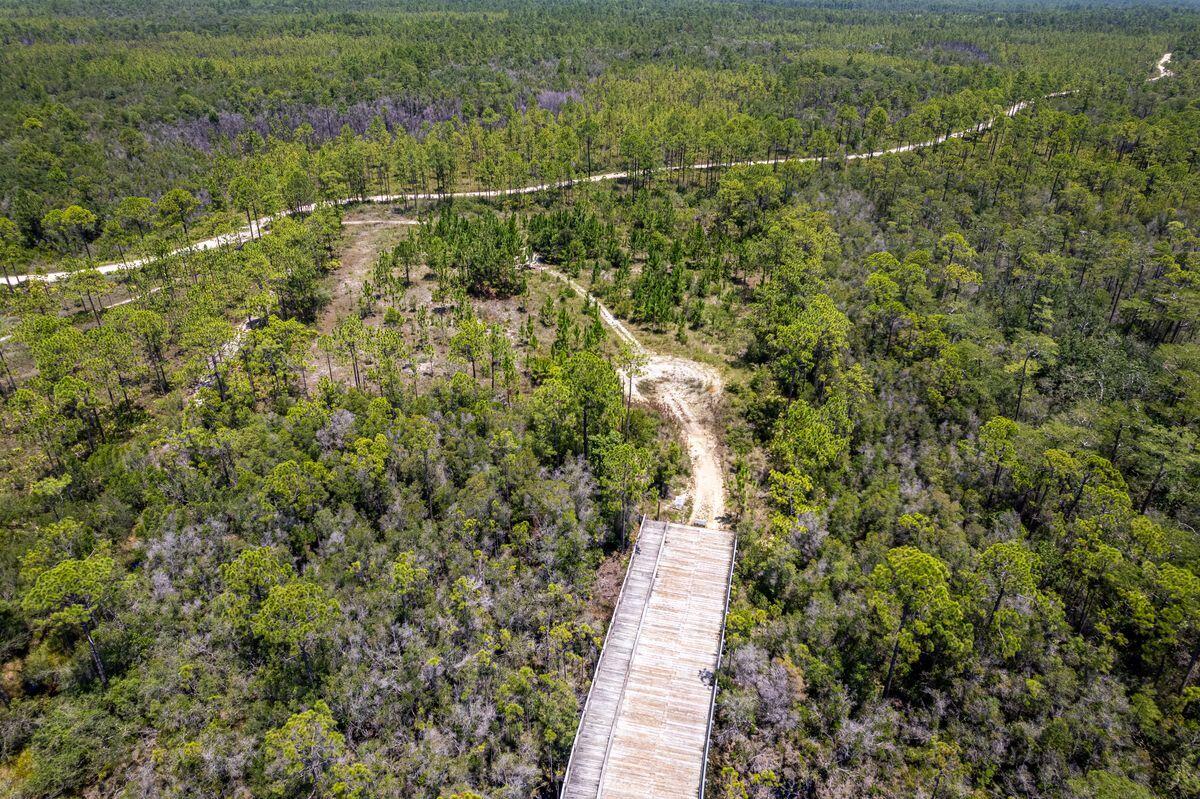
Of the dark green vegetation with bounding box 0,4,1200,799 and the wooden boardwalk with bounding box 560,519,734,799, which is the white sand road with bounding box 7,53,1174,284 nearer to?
the dark green vegetation with bounding box 0,4,1200,799

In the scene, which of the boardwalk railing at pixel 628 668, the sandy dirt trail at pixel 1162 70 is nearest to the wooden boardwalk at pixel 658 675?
the boardwalk railing at pixel 628 668

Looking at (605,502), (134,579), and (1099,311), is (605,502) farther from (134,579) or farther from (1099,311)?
(1099,311)

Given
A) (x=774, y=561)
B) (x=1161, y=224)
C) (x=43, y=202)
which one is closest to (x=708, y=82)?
(x=1161, y=224)

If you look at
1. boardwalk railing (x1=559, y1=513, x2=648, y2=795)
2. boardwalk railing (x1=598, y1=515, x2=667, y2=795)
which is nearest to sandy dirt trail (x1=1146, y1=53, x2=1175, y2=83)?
boardwalk railing (x1=598, y1=515, x2=667, y2=795)

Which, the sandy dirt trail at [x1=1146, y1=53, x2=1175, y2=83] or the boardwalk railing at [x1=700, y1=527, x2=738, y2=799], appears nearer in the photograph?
the boardwalk railing at [x1=700, y1=527, x2=738, y2=799]

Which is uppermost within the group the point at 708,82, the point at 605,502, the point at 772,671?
the point at 708,82
